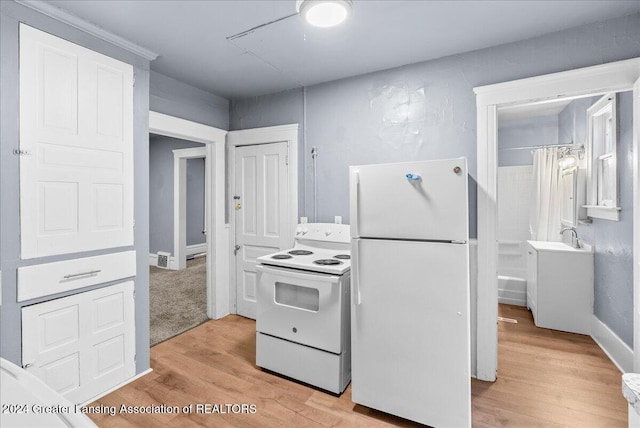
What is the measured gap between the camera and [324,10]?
1.70m

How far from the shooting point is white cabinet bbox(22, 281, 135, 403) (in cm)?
181

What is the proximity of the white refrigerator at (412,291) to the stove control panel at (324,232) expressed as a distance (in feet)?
2.84

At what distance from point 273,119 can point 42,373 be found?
2749mm

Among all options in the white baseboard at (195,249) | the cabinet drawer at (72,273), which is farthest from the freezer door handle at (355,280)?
the white baseboard at (195,249)

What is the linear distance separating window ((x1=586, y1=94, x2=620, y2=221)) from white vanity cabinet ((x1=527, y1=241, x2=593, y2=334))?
1.53ft

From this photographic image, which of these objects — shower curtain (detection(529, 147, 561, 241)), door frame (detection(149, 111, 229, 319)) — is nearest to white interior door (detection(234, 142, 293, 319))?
door frame (detection(149, 111, 229, 319))

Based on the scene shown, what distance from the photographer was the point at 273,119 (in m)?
3.37

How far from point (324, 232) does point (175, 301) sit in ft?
7.90

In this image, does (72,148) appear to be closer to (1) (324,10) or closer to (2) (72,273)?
(2) (72,273)

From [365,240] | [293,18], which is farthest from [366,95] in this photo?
[365,240]

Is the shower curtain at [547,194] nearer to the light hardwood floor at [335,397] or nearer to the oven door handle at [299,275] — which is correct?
the light hardwood floor at [335,397]

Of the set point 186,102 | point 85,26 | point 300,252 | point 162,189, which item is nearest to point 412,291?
point 300,252

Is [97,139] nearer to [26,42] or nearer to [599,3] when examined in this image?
[26,42]

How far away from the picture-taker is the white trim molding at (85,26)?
1.78 metres
